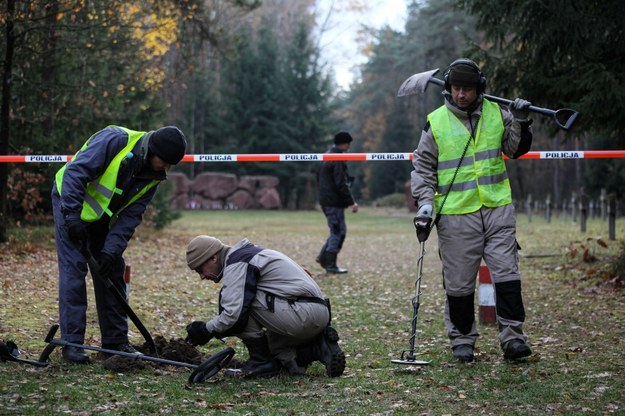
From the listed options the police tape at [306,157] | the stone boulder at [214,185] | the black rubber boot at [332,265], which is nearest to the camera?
the police tape at [306,157]

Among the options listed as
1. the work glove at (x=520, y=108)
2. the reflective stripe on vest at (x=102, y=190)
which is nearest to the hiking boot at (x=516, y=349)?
the work glove at (x=520, y=108)

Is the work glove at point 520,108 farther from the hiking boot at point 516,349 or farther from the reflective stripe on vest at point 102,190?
the reflective stripe on vest at point 102,190

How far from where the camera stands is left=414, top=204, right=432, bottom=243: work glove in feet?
23.1

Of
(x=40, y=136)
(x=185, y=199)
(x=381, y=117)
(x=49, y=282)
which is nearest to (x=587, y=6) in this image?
(x=49, y=282)

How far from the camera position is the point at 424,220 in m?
7.08

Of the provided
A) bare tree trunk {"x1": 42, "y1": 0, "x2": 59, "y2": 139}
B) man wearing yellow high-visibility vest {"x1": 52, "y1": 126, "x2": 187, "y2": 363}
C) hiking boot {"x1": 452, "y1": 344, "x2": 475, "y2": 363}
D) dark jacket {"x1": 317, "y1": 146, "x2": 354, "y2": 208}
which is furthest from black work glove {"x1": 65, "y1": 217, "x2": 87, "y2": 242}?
A: bare tree trunk {"x1": 42, "y1": 0, "x2": 59, "y2": 139}

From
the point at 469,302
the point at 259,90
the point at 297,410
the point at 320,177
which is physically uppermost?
the point at 259,90

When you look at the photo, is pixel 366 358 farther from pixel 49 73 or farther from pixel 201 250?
pixel 49 73

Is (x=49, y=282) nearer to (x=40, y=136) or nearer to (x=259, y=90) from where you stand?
(x=40, y=136)

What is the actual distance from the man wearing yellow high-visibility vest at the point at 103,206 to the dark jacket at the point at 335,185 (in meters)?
7.21

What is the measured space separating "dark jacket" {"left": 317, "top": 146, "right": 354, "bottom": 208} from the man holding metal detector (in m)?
7.56

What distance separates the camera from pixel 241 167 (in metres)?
51.4

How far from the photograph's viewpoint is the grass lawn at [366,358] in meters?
5.77

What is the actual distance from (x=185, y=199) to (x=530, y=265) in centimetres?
3338
